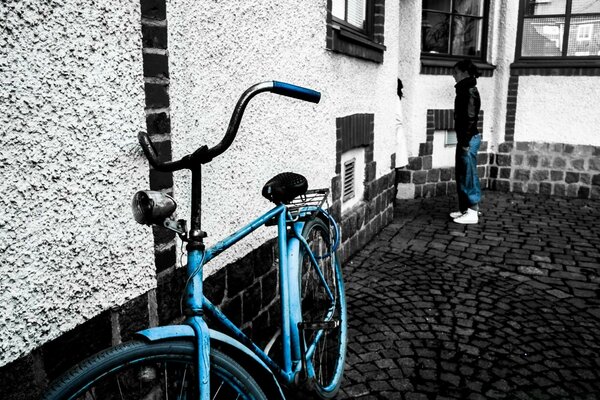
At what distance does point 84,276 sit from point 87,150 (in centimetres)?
40

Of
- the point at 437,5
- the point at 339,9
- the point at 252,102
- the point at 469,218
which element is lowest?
the point at 469,218

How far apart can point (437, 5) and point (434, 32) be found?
39cm

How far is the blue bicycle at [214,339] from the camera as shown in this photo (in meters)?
1.26

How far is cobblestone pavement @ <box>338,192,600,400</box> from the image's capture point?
2779 millimetres

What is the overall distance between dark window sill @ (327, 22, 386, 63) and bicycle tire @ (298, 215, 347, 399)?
5.59 ft

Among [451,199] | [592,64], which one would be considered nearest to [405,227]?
[451,199]

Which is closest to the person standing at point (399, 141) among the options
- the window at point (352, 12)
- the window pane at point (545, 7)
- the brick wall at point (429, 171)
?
the brick wall at point (429, 171)

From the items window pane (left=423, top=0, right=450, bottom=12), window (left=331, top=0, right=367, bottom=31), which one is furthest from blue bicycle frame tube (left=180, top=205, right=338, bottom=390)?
window pane (left=423, top=0, right=450, bottom=12)

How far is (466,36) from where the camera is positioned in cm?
Result: 805

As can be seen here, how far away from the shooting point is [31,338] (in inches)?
57.4

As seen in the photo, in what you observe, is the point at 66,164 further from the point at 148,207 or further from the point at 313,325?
the point at 313,325

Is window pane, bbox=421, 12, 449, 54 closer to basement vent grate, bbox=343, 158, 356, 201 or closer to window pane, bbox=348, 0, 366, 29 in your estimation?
window pane, bbox=348, 0, 366, 29

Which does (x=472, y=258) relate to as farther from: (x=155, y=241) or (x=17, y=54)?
(x=17, y=54)

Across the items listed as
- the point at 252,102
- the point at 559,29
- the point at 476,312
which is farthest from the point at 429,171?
the point at 252,102
